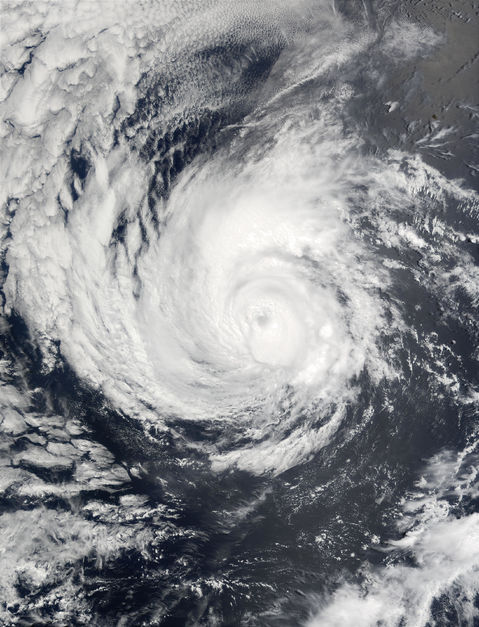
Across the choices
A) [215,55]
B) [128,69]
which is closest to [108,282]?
[128,69]

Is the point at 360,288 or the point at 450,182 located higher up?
the point at 450,182

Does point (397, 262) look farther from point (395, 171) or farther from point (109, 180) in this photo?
point (109, 180)

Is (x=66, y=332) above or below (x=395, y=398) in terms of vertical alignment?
below

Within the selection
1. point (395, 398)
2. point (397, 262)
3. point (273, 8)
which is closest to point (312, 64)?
point (273, 8)

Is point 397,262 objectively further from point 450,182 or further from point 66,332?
point 66,332

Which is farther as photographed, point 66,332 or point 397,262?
point 397,262

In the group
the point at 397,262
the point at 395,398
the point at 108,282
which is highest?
the point at 397,262
